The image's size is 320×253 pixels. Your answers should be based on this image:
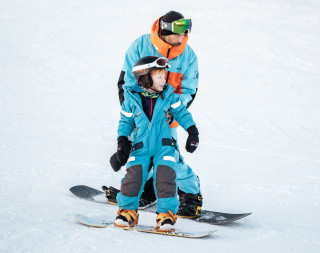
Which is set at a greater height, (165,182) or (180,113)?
(180,113)

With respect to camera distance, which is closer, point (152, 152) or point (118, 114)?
point (152, 152)

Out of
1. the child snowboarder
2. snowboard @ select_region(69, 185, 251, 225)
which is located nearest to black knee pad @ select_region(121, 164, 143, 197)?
the child snowboarder

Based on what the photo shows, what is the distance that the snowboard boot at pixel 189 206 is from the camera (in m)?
4.19

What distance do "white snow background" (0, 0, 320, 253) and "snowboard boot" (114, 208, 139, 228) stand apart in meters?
0.19

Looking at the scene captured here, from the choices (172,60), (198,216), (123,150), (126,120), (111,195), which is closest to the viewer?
(123,150)

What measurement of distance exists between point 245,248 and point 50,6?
55.1 ft

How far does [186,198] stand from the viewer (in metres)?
4.29

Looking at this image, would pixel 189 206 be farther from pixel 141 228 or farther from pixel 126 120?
pixel 126 120

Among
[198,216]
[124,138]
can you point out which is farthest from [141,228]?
[198,216]

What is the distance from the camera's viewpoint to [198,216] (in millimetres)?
4188

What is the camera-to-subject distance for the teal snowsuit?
3398 mm

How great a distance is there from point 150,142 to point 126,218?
64 centimetres

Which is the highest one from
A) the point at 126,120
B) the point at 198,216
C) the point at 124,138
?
the point at 126,120

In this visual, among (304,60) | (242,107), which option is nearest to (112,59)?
(242,107)
